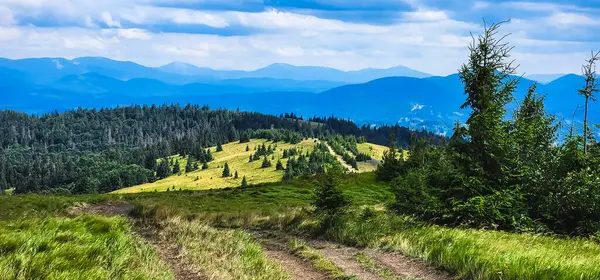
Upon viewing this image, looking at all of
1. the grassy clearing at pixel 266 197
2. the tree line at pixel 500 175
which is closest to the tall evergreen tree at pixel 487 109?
the tree line at pixel 500 175

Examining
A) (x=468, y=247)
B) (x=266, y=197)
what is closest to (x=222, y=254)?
(x=468, y=247)

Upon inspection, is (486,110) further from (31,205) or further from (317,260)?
(31,205)

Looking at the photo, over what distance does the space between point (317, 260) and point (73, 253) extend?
18.8 feet

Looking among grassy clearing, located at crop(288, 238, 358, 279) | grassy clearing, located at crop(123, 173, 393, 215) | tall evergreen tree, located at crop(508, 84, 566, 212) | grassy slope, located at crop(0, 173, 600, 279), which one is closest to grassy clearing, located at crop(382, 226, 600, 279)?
grassy slope, located at crop(0, 173, 600, 279)

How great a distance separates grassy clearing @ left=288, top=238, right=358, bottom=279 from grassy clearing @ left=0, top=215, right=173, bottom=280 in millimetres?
3641

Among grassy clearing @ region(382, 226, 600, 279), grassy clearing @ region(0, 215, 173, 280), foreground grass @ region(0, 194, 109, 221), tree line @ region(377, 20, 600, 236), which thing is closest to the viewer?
grassy clearing @ region(0, 215, 173, 280)

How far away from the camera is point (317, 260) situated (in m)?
11.4

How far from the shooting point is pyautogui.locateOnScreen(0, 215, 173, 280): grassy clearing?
6.98m

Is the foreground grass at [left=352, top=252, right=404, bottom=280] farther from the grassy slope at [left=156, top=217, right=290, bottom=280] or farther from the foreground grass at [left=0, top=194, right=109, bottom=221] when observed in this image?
the foreground grass at [left=0, top=194, right=109, bottom=221]

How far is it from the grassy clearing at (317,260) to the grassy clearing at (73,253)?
11.9 ft

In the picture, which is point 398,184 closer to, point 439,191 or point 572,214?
point 439,191

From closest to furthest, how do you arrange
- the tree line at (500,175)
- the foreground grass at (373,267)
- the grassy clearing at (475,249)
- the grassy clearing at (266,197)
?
the grassy clearing at (475,249)
the foreground grass at (373,267)
the tree line at (500,175)
the grassy clearing at (266,197)

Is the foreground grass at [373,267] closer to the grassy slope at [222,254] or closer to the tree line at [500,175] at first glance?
the grassy slope at [222,254]

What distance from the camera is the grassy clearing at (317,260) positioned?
9.98m
